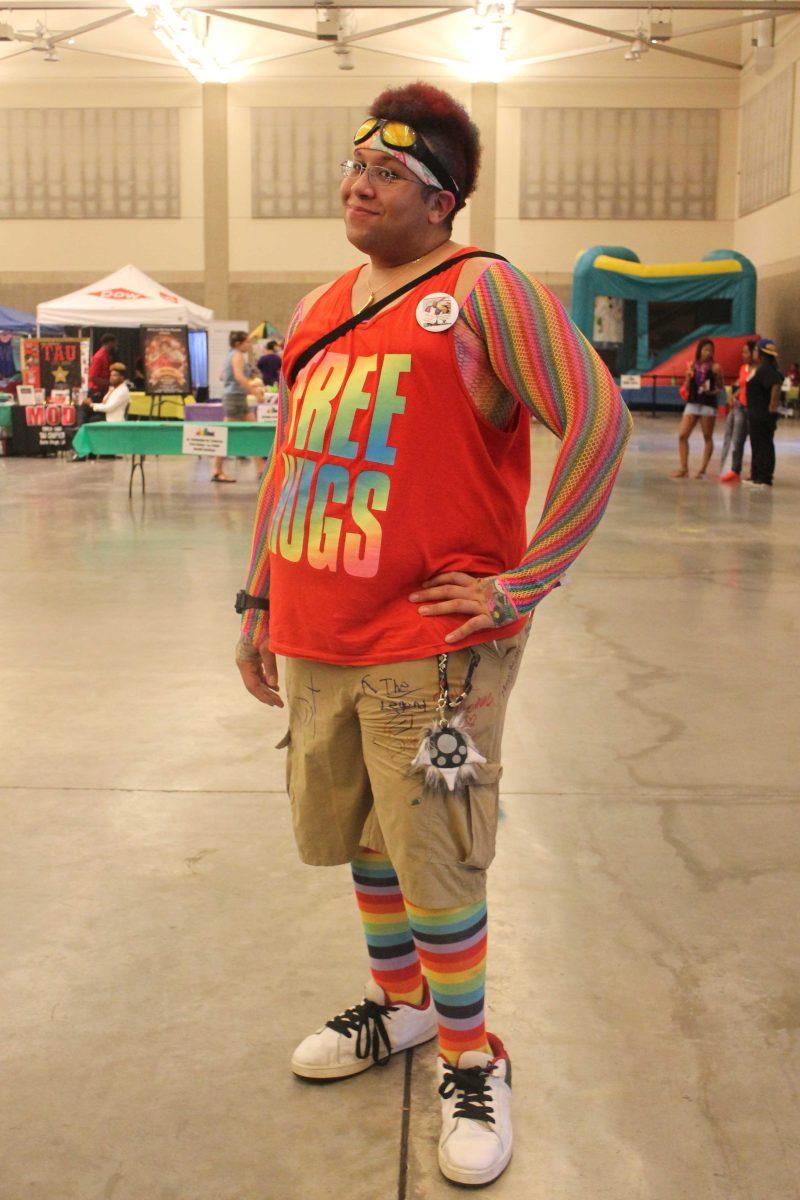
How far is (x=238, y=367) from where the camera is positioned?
40.2 ft

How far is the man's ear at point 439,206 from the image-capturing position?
197 cm

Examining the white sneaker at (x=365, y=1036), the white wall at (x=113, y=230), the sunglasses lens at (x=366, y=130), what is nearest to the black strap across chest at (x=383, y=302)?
the sunglasses lens at (x=366, y=130)

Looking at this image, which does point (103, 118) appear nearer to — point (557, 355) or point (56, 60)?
point (56, 60)

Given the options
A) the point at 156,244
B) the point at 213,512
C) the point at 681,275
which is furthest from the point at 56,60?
the point at 213,512

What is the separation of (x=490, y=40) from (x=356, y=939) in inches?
1069

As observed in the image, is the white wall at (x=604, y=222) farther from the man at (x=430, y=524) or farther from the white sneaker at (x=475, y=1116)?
the white sneaker at (x=475, y=1116)

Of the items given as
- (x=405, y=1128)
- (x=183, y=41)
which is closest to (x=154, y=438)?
(x=405, y=1128)

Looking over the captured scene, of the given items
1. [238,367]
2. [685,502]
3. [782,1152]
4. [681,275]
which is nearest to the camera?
Answer: [782,1152]

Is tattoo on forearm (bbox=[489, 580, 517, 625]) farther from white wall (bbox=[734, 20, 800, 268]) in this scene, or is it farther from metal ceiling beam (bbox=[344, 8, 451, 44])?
white wall (bbox=[734, 20, 800, 268])

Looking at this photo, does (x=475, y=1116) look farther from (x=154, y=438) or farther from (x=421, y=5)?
(x=421, y=5)

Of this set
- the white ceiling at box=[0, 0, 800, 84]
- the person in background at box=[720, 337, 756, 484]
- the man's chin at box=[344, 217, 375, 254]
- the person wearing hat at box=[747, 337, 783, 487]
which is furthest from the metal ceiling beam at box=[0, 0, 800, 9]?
the man's chin at box=[344, 217, 375, 254]

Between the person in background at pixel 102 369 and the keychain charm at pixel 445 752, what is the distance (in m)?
14.5

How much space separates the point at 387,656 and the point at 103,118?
101 feet

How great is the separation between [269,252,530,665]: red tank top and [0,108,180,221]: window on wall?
29.6 m
